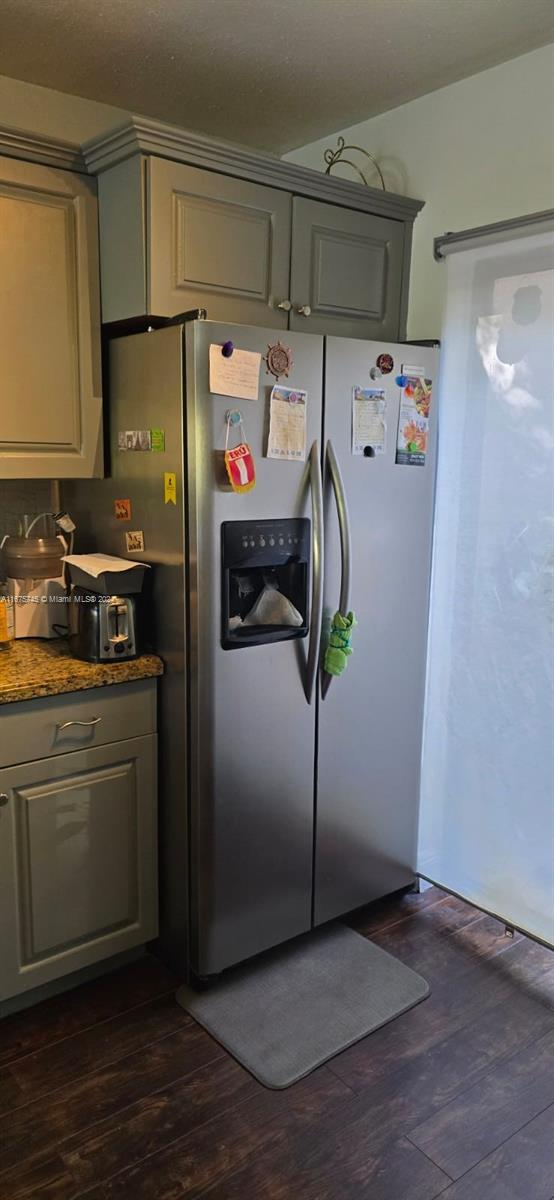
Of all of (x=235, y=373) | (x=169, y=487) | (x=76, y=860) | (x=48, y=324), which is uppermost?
(x=48, y=324)

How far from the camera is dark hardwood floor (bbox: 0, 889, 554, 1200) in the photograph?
1.67 meters

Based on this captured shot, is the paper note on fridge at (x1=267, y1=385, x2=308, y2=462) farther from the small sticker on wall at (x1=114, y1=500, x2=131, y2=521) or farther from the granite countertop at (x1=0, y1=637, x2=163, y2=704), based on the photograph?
the granite countertop at (x1=0, y1=637, x2=163, y2=704)

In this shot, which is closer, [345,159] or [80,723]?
[80,723]

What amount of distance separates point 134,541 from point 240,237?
0.86 metres

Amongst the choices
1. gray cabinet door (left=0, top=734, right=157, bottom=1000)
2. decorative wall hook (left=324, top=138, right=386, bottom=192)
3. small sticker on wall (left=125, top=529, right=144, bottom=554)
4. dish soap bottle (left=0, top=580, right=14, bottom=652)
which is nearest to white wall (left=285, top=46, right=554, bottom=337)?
decorative wall hook (left=324, top=138, right=386, bottom=192)

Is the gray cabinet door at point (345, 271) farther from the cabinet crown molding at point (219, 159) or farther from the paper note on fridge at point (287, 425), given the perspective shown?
the paper note on fridge at point (287, 425)

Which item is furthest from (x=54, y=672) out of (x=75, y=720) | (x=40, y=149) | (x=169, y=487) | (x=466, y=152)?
(x=466, y=152)

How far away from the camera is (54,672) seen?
2043 millimetres

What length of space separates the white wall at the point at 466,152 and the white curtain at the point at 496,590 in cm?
14

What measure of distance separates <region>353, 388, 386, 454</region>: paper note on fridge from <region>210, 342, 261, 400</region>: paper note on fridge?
0.34 m

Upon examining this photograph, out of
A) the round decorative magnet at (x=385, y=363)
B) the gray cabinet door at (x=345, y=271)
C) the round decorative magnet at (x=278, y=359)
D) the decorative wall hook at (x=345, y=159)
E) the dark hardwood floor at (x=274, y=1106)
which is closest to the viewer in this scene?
the dark hardwood floor at (x=274, y=1106)

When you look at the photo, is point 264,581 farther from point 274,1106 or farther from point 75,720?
point 274,1106

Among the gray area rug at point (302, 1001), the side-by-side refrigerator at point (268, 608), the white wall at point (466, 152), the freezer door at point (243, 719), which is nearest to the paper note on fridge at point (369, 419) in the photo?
the side-by-side refrigerator at point (268, 608)

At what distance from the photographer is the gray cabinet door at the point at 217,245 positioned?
2.06 meters
